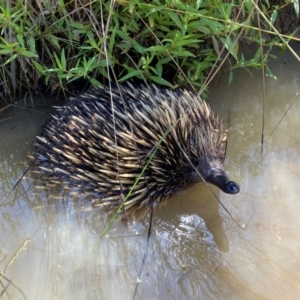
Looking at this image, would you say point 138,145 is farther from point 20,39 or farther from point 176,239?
point 20,39

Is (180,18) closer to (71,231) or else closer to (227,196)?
(227,196)

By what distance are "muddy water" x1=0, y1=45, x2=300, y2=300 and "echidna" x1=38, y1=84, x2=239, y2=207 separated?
0.15 m

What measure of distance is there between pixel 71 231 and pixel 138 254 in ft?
1.23

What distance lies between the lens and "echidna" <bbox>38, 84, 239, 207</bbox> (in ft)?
6.89

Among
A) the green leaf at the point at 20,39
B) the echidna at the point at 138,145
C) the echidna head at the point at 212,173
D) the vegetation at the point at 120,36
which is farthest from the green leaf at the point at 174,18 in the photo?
the green leaf at the point at 20,39

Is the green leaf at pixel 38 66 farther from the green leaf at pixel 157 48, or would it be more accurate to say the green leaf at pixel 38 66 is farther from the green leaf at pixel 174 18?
the green leaf at pixel 174 18

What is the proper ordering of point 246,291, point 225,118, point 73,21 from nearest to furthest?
point 246,291
point 73,21
point 225,118

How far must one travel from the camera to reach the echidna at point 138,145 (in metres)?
2.10

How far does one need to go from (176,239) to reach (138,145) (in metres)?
0.49

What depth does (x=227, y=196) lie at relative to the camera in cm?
225

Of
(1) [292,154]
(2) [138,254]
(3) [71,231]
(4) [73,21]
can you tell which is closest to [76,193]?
(3) [71,231]

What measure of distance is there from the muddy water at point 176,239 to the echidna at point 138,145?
150mm

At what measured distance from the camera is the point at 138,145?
2.15 m

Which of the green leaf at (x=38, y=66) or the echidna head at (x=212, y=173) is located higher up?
the green leaf at (x=38, y=66)
